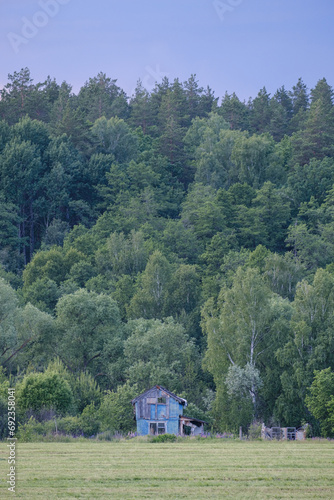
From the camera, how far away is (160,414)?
176ft

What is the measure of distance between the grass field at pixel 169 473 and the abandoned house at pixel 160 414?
15.5 metres

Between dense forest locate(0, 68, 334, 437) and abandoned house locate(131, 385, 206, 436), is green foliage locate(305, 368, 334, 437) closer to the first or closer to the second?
dense forest locate(0, 68, 334, 437)

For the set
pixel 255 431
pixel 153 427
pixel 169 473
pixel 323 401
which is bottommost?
pixel 169 473

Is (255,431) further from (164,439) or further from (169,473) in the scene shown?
(169,473)

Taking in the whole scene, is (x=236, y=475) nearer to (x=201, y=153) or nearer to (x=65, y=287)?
(x=65, y=287)

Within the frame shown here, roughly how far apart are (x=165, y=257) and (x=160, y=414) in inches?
1272

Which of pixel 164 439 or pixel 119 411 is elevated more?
pixel 119 411

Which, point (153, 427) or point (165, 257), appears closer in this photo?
point (153, 427)

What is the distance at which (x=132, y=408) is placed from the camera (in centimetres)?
5550

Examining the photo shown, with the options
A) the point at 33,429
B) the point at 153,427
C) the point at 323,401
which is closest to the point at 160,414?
the point at 153,427

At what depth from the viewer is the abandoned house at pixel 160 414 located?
53.6m

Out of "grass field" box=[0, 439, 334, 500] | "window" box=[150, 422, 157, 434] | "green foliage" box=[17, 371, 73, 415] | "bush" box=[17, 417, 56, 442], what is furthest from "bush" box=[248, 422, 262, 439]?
"grass field" box=[0, 439, 334, 500]

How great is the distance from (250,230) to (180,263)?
1165cm

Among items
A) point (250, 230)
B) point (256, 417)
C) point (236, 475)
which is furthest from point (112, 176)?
point (236, 475)
